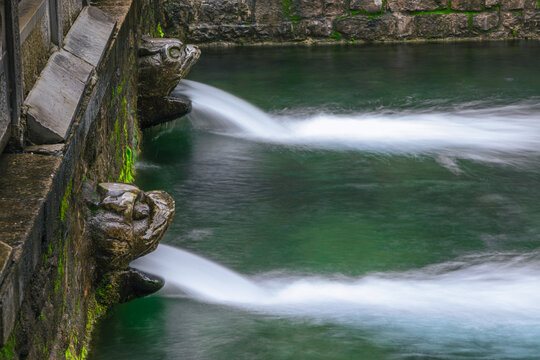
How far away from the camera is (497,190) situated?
5.51 metres

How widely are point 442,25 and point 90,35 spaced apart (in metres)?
7.02

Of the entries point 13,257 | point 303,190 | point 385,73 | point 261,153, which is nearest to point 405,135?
point 261,153

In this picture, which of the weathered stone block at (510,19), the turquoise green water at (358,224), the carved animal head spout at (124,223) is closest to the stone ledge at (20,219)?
the carved animal head spout at (124,223)

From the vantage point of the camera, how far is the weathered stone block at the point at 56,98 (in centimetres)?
285

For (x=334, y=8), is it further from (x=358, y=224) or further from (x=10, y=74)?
(x=10, y=74)

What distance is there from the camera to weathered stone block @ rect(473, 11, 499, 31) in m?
10.5

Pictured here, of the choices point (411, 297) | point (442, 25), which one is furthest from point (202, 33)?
point (411, 297)

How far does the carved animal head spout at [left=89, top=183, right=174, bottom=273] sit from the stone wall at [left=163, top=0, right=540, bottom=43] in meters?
6.95

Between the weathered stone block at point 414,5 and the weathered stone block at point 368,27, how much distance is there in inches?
5.3

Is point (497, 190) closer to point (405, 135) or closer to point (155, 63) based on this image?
point (405, 135)

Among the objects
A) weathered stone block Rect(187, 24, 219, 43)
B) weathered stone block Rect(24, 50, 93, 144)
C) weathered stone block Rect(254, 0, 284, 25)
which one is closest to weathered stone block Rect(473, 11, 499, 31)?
weathered stone block Rect(254, 0, 284, 25)

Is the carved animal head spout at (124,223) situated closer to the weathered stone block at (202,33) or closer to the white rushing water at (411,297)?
the white rushing water at (411,297)

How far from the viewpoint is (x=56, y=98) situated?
313 cm

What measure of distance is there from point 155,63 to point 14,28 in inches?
146
